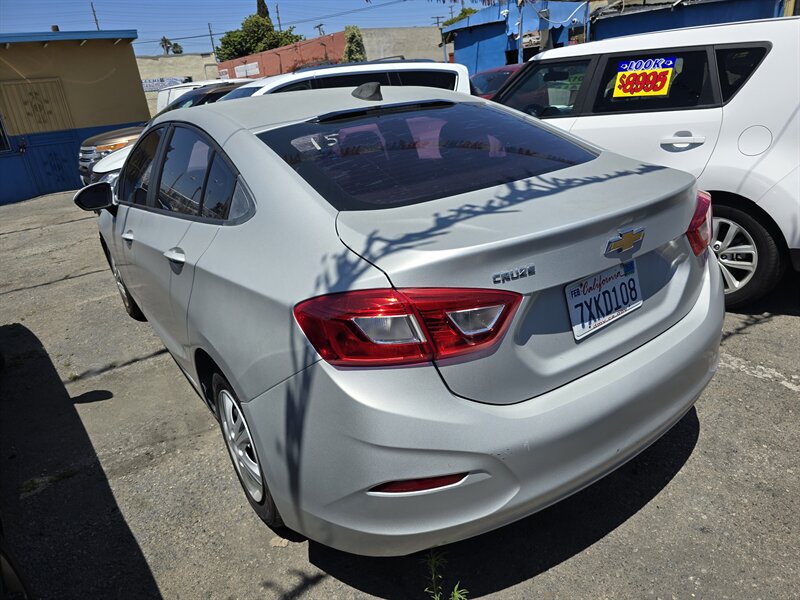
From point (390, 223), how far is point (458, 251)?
0.30m

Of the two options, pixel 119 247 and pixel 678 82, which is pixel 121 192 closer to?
pixel 119 247

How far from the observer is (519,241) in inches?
67.4

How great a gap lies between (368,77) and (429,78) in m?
0.74

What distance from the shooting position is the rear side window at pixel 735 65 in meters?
3.86

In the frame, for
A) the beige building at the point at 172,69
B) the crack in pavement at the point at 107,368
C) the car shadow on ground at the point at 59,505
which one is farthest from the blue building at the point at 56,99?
the beige building at the point at 172,69

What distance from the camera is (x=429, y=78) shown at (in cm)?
681

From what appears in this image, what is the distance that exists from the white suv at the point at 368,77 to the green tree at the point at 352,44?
28663mm

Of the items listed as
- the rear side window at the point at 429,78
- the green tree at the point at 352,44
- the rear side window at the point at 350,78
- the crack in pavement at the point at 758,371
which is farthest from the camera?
the green tree at the point at 352,44

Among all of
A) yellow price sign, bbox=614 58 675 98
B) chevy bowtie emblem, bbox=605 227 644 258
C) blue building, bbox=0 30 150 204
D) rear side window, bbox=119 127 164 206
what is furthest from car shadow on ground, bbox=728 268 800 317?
blue building, bbox=0 30 150 204

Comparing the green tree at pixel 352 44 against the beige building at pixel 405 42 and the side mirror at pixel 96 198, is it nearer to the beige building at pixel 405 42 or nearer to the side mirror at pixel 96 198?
the beige building at pixel 405 42

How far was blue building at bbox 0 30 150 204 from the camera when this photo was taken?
13.6 m

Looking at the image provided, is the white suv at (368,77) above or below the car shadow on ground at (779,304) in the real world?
above

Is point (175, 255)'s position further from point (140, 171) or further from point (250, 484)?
point (140, 171)

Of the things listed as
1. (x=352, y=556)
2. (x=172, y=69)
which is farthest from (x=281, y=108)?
(x=172, y=69)
